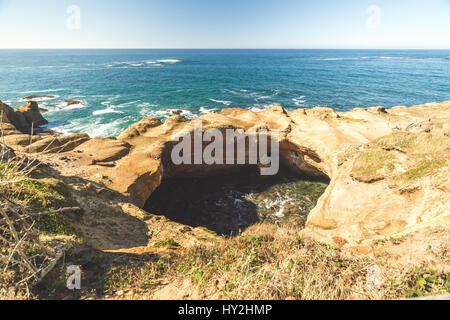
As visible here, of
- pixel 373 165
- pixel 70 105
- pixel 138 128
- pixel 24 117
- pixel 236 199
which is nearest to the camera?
pixel 373 165

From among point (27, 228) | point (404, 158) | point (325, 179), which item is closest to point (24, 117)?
point (27, 228)

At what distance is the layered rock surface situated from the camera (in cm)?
830

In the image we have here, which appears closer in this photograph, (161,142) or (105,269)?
(105,269)

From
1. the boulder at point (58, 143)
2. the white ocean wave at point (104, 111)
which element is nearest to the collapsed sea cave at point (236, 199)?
the boulder at point (58, 143)

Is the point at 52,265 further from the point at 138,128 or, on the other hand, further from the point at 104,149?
the point at 138,128

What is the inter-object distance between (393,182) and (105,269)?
1129cm

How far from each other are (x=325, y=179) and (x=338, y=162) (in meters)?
5.68

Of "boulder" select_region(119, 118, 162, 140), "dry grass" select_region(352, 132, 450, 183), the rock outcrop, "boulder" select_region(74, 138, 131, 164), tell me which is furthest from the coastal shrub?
the rock outcrop

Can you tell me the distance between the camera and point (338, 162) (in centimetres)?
1291

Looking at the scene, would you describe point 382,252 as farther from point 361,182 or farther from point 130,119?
point 130,119

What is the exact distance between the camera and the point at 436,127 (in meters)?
12.4

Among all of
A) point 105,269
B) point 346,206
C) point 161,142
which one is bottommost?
point 346,206
